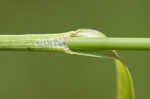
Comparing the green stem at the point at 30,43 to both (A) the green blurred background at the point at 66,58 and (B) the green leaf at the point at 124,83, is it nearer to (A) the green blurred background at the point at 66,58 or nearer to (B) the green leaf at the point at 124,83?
(B) the green leaf at the point at 124,83

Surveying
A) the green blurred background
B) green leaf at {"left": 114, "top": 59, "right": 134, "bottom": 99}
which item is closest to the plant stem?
green leaf at {"left": 114, "top": 59, "right": 134, "bottom": 99}

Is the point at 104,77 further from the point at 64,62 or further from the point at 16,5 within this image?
the point at 16,5

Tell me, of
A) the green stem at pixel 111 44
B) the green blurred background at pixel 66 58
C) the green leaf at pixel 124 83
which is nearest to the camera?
the green stem at pixel 111 44

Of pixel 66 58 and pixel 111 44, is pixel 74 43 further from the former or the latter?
pixel 66 58

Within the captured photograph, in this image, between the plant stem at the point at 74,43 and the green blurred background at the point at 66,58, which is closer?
the plant stem at the point at 74,43

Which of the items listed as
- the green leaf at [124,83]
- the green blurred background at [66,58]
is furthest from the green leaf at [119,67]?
the green blurred background at [66,58]

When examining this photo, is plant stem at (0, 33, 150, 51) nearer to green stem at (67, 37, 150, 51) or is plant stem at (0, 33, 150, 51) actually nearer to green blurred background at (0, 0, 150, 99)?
green stem at (67, 37, 150, 51)

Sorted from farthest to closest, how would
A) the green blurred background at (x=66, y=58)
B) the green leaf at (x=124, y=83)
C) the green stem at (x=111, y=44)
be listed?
the green blurred background at (x=66, y=58) < the green leaf at (x=124, y=83) < the green stem at (x=111, y=44)
